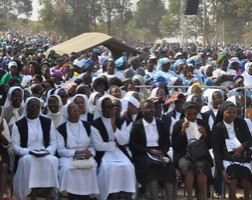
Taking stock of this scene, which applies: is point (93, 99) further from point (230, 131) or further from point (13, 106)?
point (230, 131)

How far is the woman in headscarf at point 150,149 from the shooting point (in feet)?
30.7

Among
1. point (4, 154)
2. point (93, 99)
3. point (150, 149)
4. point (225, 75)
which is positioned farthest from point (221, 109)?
point (225, 75)

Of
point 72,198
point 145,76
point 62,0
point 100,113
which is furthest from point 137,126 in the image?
point 62,0

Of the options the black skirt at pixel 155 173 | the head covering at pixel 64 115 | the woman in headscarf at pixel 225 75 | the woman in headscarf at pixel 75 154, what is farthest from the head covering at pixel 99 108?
the woman in headscarf at pixel 225 75

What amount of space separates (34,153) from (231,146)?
8.69ft

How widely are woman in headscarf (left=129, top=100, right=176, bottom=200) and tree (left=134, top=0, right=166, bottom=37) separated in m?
82.6

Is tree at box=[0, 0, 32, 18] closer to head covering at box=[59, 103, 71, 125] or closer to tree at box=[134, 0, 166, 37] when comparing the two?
tree at box=[134, 0, 166, 37]

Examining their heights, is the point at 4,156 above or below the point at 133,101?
below

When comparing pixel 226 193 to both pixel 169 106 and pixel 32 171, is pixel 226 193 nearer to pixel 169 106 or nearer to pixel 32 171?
pixel 169 106

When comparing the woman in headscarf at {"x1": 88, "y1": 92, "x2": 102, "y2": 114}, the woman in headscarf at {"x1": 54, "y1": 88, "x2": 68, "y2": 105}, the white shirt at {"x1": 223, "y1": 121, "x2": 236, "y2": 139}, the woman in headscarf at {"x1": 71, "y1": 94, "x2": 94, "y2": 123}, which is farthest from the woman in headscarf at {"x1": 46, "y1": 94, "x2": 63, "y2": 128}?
the white shirt at {"x1": 223, "y1": 121, "x2": 236, "y2": 139}

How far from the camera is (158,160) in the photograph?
30.9 ft

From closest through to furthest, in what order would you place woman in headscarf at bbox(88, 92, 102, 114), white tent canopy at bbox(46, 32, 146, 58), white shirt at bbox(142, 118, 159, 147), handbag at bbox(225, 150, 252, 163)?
handbag at bbox(225, 150, 252, 163) → white shirt at bbox(142, 118, 159, 147) → woman in headscarf at bbox(88, 92, 102, 114) → white tent canopy at bbox(46, 32, 146, 58)

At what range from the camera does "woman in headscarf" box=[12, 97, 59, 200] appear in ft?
30.1

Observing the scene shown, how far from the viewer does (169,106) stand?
1120 centimetres
